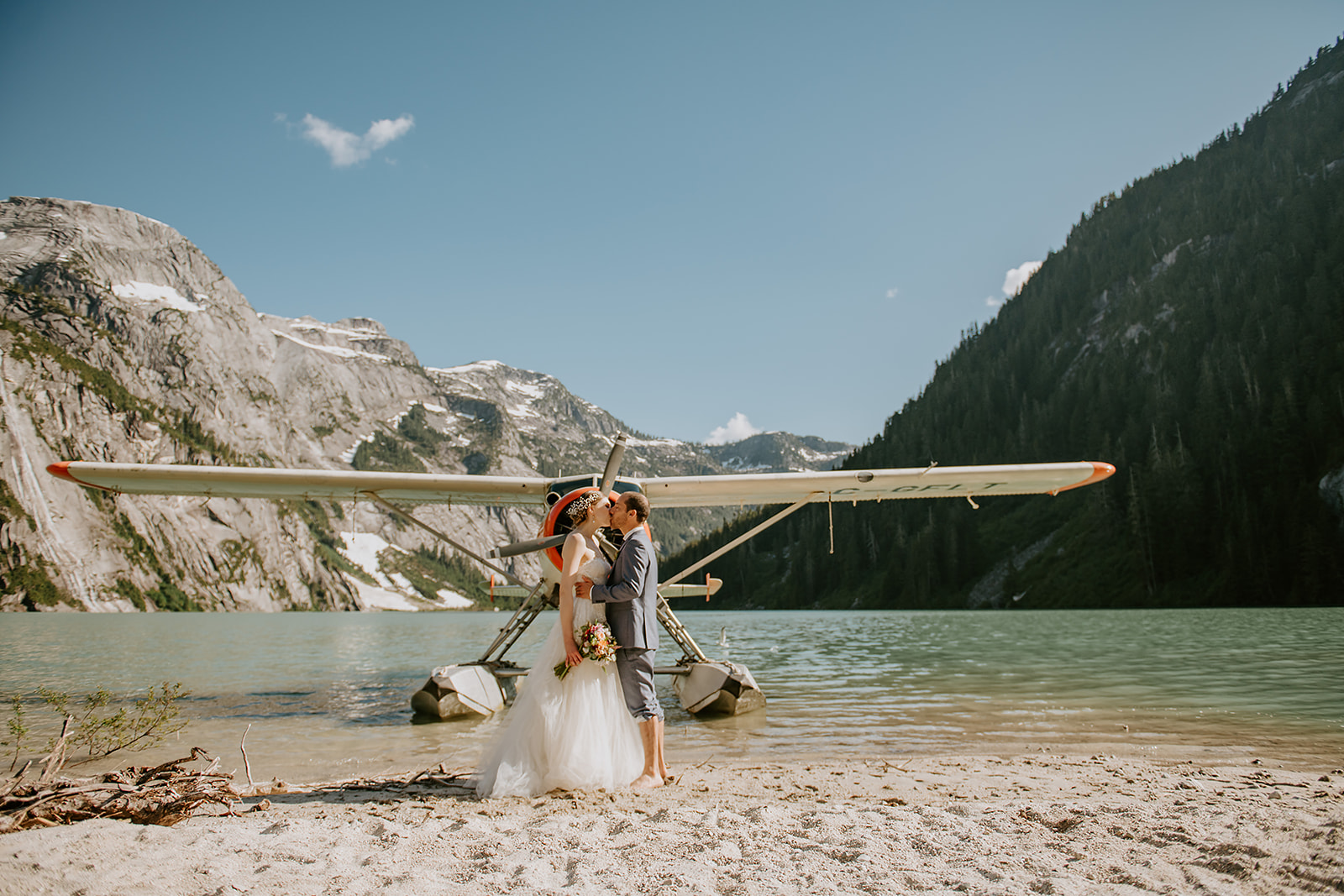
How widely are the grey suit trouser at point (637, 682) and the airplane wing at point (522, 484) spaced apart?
517cm

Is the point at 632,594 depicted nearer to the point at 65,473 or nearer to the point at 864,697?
the point at 864,697

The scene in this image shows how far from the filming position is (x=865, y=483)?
1080 centimetres

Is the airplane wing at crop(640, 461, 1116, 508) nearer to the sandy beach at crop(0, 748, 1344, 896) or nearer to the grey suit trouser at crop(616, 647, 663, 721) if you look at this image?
the grey suit trouser at crop(616, 647, 663, 721)

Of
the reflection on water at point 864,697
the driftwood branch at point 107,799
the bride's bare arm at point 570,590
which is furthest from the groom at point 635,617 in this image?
the driftwood branch at point 107,799

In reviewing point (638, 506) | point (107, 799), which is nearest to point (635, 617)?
point (638, 506)

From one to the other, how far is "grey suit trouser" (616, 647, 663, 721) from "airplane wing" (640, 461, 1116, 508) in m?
5.55

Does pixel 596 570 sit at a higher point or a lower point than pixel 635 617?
higher

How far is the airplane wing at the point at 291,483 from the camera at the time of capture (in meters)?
9.96

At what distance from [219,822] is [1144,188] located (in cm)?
15086

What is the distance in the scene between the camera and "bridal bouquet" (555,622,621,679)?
14.8ft

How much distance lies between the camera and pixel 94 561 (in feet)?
298

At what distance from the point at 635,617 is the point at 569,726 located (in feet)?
2.56

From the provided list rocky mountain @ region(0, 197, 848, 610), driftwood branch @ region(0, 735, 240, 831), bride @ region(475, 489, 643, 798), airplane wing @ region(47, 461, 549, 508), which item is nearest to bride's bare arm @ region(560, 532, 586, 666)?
bride @ region(475, 489, 643, 798)

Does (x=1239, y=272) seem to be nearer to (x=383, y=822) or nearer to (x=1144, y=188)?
(x=1144, y=188)
